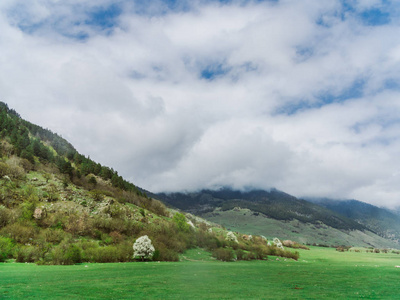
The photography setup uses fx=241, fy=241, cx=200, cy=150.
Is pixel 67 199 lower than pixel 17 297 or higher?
higher

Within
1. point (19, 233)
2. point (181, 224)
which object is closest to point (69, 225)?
point (19, 233)

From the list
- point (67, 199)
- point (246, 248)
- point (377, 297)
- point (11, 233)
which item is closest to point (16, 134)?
point (67, 199)

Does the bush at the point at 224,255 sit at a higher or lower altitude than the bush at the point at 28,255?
lower

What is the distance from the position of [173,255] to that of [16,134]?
100659 millimetres

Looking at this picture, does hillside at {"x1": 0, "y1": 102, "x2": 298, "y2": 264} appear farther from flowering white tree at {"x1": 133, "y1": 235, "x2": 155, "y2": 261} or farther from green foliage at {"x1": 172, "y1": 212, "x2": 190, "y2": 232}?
flowering white tree at {"x1": 133, "y1": 235, "x2": 155, "y2": 261}

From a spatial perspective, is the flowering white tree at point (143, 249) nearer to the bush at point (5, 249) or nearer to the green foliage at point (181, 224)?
the bush at point (5, 249)

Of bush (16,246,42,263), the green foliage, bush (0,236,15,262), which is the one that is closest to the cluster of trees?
the green foliage

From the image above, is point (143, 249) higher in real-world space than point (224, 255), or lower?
higher

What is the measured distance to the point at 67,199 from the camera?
74.6 m

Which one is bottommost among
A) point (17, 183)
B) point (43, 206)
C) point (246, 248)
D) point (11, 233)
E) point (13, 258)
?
point (246, 248)

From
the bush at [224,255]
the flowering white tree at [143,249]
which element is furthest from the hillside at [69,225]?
the flowering white tree at [143,249]

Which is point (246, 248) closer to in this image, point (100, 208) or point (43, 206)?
point (100, 208)

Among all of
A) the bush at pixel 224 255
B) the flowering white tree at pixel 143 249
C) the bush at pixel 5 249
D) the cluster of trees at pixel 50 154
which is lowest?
the bush at pixel 224 255

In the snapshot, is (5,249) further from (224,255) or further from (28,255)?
(224,255)
